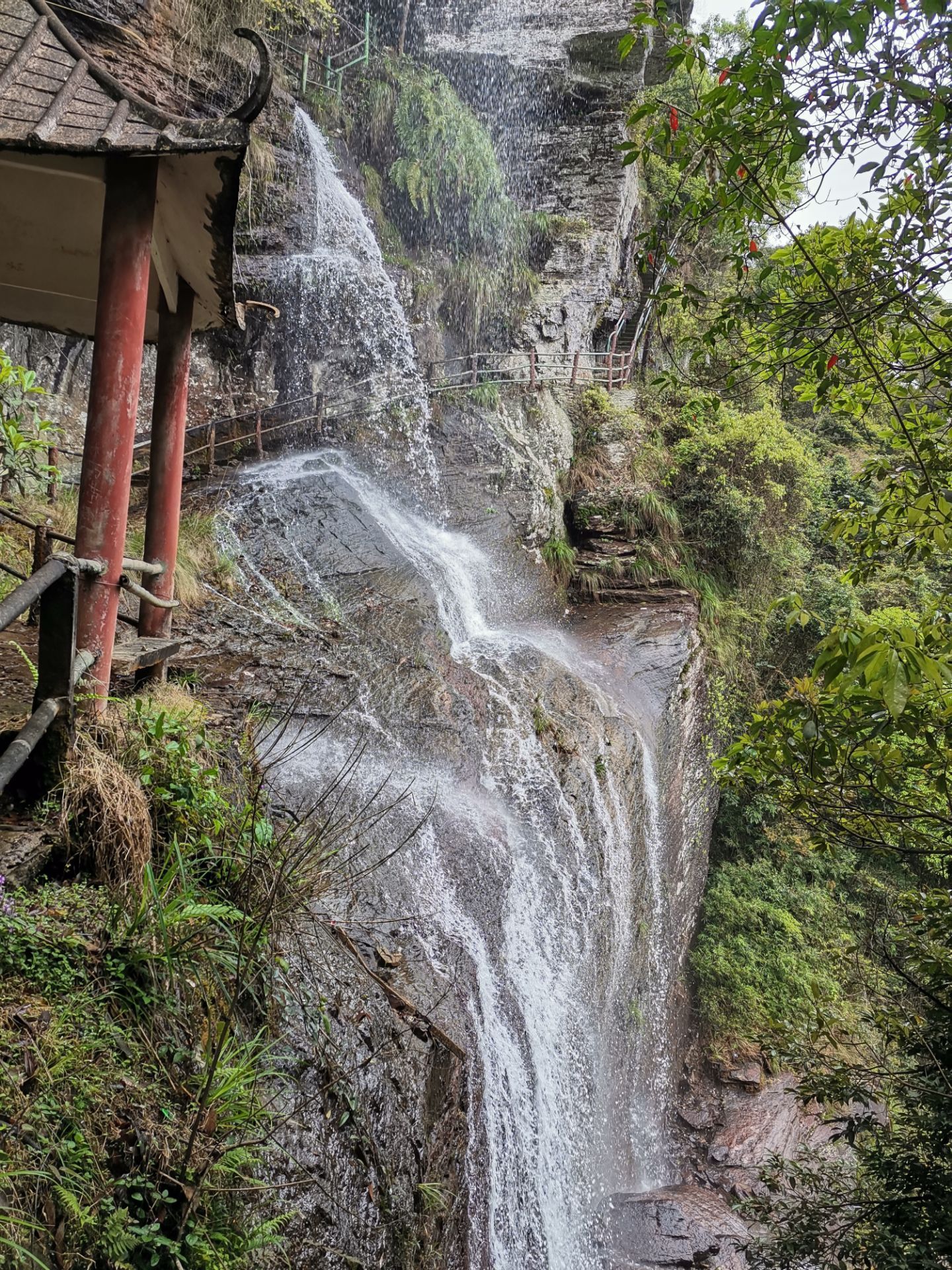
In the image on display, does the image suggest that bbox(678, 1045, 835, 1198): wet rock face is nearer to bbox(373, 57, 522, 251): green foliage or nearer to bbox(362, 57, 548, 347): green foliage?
bbox(362, 57, 548, 347): green foliage

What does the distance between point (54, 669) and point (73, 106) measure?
6.44ft

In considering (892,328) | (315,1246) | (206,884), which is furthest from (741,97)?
(315,1246)

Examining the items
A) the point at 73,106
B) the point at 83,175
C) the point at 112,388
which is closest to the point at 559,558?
the point at 83,175

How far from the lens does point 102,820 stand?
9.66 ft

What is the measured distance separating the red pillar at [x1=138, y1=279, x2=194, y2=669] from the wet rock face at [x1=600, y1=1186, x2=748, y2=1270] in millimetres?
5858

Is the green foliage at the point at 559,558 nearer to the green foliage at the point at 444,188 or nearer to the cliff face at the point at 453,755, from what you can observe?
the cliff face at the point at 453,755

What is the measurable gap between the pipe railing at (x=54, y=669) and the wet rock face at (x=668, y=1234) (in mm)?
5923

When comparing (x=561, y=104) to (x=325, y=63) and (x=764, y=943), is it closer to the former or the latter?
(x=325, y=63)

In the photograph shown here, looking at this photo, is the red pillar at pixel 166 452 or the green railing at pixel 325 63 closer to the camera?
the red pillar at pixel 166 452

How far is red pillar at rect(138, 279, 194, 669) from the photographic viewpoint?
4430 millimetres

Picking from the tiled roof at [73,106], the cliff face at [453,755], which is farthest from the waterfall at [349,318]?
the tiled roof at [73,106]

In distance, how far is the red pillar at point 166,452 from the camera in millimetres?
4430

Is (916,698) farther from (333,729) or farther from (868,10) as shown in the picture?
→ (333,729)

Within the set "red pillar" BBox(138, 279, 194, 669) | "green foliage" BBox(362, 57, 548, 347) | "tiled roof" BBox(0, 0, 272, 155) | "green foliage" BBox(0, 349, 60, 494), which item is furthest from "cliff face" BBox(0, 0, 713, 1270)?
"tiled roof" BBox(0, 0, 272, 155)
